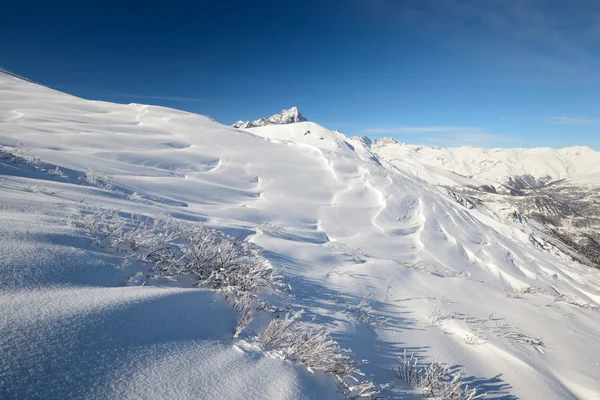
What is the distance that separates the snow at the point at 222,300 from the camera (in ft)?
4.44

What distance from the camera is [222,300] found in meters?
2.34

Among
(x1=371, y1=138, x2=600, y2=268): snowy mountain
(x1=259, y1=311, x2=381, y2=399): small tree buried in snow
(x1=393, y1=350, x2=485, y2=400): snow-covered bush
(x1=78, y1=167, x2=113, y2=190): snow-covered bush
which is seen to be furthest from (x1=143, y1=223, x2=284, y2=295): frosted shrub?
(x1=371, y1=138, x2=600, y2=268): snowy mountain

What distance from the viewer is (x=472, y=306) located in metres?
3.87

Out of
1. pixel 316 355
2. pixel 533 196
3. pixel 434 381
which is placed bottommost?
pixel 434 381

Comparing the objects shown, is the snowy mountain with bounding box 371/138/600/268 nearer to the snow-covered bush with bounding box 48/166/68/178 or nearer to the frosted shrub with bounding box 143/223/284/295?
the frosted shrub with bounding box 143/223/284/295

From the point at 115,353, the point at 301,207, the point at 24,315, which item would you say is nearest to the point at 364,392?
the point at 115,353

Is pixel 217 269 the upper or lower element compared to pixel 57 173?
lower

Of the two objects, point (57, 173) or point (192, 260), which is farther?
point (57, 173)

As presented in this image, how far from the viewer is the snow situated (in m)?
1.35

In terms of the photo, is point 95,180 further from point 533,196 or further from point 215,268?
point 533,196

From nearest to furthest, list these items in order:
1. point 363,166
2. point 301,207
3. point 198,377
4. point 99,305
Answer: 1. point 198,377
2. point 99,305
3. point 301,207
4. point 363,166

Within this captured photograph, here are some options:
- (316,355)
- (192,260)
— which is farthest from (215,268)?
(316,355)

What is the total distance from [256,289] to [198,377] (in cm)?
118

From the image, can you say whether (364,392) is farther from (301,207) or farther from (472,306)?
(301,207)
